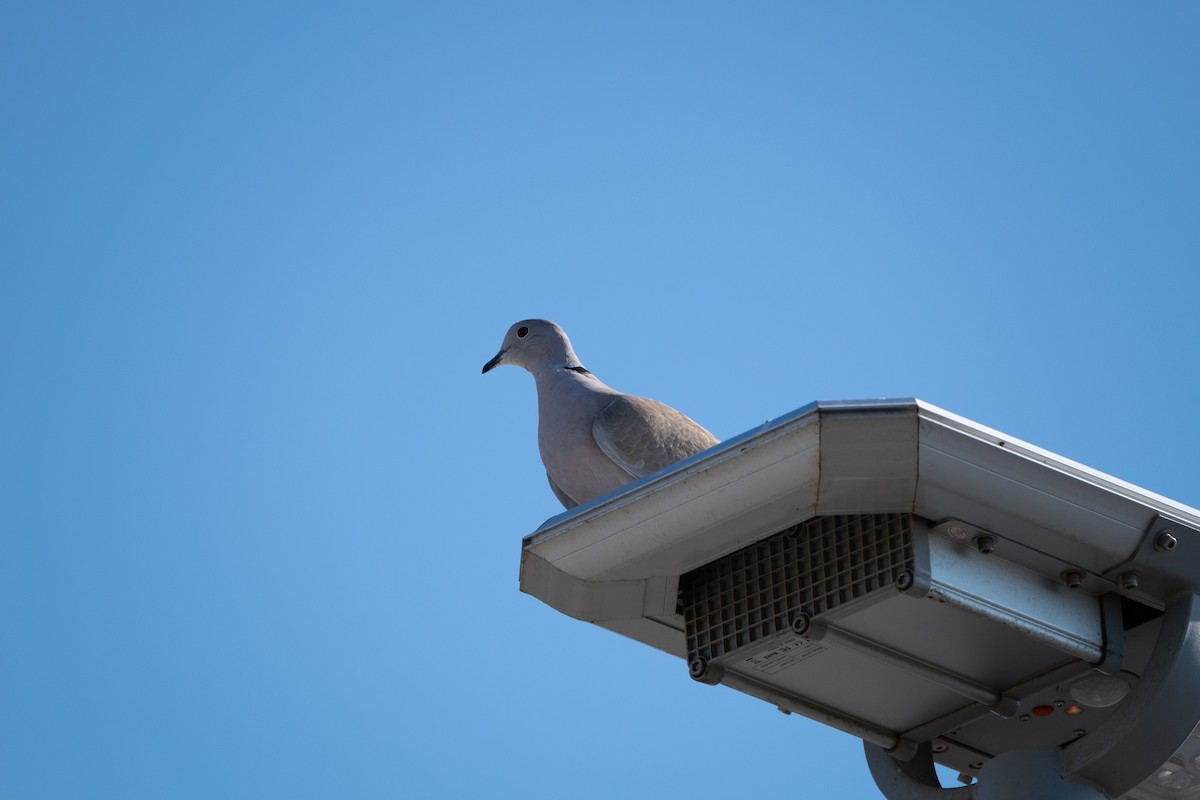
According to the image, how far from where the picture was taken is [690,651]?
4.29 metres

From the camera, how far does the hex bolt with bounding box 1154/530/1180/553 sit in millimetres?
3959

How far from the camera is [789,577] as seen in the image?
13.6 feet

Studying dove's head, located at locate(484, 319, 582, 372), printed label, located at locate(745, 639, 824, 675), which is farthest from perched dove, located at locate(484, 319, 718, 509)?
printed label, located at locate(745, 639, 824, 675)

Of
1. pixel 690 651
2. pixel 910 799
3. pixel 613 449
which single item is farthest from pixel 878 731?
pixel 613 449

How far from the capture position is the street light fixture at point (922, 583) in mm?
3840

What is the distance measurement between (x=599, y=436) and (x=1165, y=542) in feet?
10.5

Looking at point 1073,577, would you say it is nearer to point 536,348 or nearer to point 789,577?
point 789,577

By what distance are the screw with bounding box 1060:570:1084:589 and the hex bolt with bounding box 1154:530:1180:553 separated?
0.20 m

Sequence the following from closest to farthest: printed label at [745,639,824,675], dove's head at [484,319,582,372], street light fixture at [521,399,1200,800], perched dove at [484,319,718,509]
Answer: street light fixture at [521,399,1200,800]
printed label at [745,639,824,675]
perched dove at [484,319,718,509]
dove's head at [484,319,582,372]

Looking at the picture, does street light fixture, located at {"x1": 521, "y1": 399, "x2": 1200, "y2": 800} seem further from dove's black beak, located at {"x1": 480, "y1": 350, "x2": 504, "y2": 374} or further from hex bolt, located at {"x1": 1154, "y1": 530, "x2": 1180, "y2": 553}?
dove's black beak, located at {"x1": 480, "y1": 350, "x2": 504, "y2": 374}


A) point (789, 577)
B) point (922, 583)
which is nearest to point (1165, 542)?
point (922, 583)

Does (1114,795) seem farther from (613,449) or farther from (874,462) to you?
(613,449)

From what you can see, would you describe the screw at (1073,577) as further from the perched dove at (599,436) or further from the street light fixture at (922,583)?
the perched dove at (599,436)

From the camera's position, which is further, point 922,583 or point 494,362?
point 494,362
